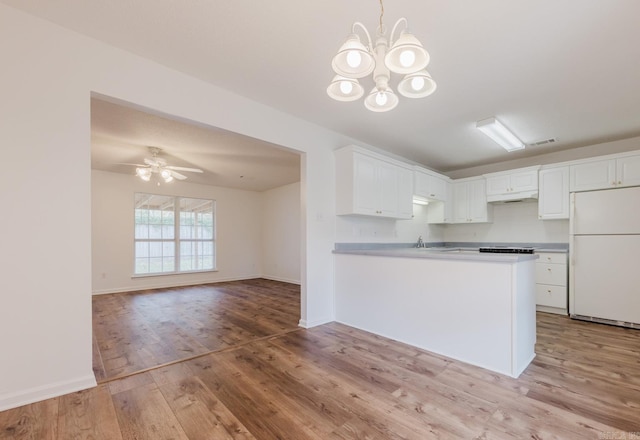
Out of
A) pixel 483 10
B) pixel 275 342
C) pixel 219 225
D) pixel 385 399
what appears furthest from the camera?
pixel 219 225

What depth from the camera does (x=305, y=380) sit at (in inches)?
88.6

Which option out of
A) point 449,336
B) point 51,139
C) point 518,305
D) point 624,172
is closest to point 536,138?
point 624,172

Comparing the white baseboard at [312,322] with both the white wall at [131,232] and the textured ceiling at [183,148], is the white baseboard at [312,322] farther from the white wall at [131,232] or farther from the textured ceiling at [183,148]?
the white wall at [131,232]

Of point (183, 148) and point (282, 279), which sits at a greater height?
point (183, 148)

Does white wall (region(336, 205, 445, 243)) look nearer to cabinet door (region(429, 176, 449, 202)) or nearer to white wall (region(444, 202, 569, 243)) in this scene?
cabinet door (region(429, 176, 449, 202))

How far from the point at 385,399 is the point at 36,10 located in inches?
143

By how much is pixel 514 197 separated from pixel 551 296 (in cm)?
165

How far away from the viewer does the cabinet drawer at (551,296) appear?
4.15 meters

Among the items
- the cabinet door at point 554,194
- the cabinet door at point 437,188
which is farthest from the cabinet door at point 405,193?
the cabinet door at point 554,194

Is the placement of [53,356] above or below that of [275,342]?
above

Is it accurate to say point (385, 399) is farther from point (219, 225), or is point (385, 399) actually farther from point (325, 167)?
point (219, 225)

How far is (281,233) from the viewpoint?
7641mm

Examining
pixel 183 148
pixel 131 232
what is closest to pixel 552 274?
pixel 183 148

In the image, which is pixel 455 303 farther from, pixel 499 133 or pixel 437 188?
pixel 437 188
